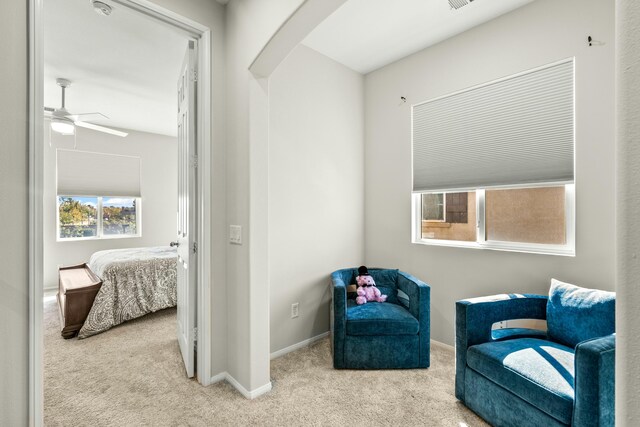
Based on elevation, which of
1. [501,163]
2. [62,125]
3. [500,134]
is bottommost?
[501,163]

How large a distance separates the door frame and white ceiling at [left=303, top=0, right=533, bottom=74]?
1097mm

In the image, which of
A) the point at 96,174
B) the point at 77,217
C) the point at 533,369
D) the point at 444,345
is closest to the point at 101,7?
the point at 533,369

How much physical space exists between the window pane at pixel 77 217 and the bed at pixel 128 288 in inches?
65.0

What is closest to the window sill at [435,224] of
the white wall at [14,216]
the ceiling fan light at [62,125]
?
the white wall at [14,216]

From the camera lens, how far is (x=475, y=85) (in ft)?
8.23

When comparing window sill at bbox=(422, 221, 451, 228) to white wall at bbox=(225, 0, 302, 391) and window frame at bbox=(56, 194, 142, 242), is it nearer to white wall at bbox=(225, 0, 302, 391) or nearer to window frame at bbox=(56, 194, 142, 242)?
white wall at bbox=(225, 0, 302, 391)

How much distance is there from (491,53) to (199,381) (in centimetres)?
335

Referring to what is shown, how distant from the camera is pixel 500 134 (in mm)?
2410

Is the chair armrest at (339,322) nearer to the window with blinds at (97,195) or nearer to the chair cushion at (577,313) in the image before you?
the chair cushion at (577,313)

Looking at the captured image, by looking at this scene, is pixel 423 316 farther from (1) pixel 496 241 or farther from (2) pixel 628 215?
(2) pixel 628 215

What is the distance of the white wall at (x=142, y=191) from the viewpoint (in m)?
4.67

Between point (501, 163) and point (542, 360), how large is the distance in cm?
146

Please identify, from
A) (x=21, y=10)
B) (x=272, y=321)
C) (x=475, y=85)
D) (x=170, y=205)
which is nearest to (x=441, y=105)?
(x=475, y=85)

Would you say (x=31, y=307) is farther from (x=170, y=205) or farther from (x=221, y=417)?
(x=170, y=205)
